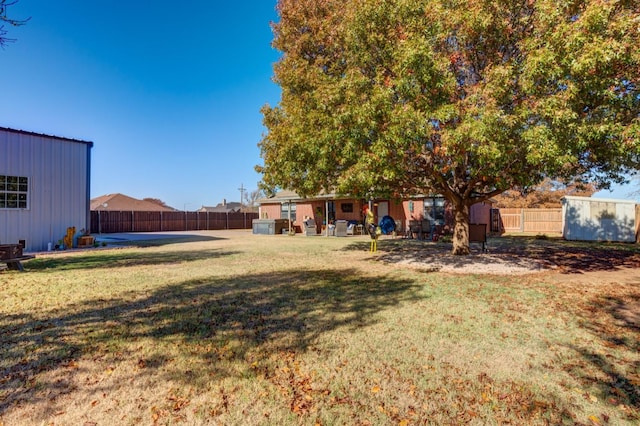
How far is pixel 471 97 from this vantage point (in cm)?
731

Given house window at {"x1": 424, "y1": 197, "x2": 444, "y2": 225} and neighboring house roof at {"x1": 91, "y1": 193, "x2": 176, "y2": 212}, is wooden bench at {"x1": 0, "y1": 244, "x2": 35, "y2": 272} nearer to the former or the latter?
house window at {"x1": 424, "y1": 197, "x2": 444, "y2": 225}

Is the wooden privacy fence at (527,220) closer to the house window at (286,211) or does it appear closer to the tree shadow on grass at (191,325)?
the house window at (286,211)

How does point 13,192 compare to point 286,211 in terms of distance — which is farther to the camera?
point 286,211

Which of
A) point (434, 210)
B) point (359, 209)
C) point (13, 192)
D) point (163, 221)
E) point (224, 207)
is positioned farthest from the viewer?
point (224, 207)

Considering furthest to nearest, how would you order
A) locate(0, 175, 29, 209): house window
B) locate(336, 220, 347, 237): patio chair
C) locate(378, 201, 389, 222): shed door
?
locate(378, 201, 389, 222): shed door → locate(336, 220, 347, 237): patio chair → locate(0, 175, 29, 209): house window

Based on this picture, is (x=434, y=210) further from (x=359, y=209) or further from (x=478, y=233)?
(x=478, y=233)

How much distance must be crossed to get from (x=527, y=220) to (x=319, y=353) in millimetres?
26932

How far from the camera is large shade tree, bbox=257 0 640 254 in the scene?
644 cm

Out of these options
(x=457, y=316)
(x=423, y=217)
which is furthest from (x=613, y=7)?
(x=423, y=217)

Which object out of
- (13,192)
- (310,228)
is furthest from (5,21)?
(310,228)

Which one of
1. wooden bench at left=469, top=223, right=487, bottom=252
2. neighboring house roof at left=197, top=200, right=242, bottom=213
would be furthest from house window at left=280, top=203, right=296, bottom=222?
neighboring house roof at left=197, top=200, right=242, bottom=213

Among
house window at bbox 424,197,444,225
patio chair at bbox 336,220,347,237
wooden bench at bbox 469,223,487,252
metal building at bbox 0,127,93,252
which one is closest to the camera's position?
wooden bench at bbox 469,223,487,252

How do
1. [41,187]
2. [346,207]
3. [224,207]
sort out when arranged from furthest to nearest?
[224,207] < [346,207] < [41,187]

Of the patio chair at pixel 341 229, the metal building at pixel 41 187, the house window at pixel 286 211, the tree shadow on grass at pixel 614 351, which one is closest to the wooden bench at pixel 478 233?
the tree shadow on grass at pixel 614 351
